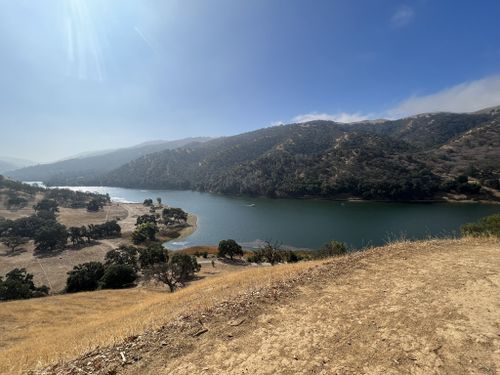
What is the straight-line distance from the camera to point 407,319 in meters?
7.67

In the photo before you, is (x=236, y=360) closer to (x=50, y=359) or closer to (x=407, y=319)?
(x=407, y=319)

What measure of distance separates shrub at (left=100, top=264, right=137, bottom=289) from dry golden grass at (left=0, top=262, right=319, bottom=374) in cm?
1806

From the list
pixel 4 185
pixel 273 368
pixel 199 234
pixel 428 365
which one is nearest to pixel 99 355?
pixel 273 368

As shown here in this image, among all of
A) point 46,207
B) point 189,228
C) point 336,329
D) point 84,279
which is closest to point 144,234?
point 189,228

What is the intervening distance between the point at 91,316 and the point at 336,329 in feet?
64.6

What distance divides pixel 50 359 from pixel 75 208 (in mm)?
189747

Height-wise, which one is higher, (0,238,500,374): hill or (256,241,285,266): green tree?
(0,238,500,374): hill

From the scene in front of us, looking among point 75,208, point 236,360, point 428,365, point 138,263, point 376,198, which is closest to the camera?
point 428,365

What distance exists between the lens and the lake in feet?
278

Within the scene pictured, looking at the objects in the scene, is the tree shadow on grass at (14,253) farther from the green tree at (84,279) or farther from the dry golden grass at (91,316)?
the dry golden grass at (91,316)

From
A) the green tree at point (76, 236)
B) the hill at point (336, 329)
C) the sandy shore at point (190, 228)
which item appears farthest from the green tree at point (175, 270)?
the green tree at point (76, 236)

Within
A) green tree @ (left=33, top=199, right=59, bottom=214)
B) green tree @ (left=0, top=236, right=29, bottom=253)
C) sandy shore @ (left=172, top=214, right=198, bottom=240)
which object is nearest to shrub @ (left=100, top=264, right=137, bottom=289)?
sandy shore @ (left=172, top=214, right=198, bottom=240)

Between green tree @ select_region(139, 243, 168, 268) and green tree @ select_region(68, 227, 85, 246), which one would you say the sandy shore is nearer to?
green tree @ select_region(68, 227, 85, 246)

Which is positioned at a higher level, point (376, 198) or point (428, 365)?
point (428, 365)
